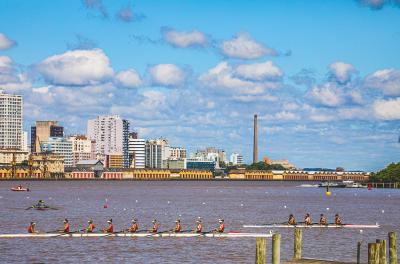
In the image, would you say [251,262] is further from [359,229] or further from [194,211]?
[194,211]

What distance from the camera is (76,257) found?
59656 mm

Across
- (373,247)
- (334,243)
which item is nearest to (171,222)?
(334,243)

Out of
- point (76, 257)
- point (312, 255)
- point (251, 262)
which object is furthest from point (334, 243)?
point (76, 257)

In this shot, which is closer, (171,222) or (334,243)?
(334,243)

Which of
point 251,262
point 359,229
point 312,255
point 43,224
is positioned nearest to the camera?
point 251,262

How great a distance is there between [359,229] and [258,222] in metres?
14.5

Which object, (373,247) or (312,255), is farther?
(312,255)

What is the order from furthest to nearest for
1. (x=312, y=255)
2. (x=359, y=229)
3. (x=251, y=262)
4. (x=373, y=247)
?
(x=359, y=229) → (x=312, y=255) → (x=251, y=262) → (x=373, y=247)

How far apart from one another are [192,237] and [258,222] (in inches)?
867

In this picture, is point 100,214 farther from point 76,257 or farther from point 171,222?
point 76,257

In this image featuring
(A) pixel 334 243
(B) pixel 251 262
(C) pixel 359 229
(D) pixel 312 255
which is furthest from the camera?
(C) pixel 359 229

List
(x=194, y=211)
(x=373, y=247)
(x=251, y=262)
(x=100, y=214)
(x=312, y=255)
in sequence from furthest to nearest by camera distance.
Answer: (x=194, y=211) → (x=100, y=214) → (x=312, y=255) → (x=251, y=262) → (x=373, y=247)

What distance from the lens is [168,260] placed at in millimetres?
58375

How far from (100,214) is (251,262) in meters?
52.5
